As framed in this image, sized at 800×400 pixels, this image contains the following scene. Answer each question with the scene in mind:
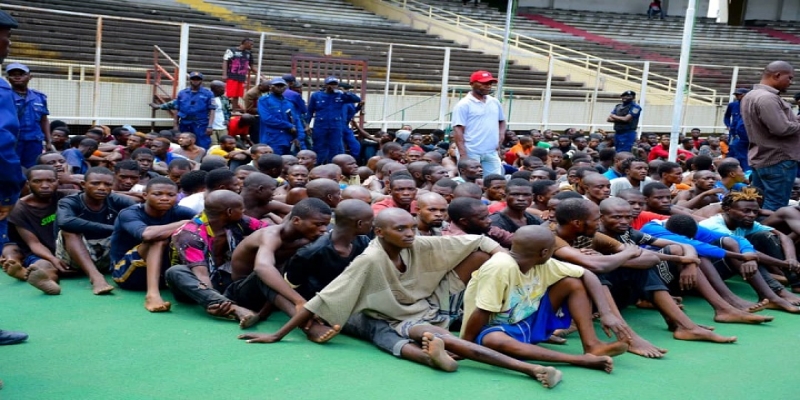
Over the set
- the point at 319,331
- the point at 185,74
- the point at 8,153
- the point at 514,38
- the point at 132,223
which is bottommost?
the point at 319,331

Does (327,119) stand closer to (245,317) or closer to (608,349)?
(245,317)

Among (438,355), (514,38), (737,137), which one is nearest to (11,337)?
(438,355)

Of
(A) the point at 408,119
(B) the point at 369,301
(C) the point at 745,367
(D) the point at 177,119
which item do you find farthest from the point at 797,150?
(A) the point at 408,119

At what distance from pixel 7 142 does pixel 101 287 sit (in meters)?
2.12

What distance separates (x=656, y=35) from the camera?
104 feet

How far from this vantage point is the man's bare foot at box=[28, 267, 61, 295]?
5.81 m

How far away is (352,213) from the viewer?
5.34 metres

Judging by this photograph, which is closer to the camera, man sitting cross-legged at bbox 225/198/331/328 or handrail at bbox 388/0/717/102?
man sitting cross-legged at bbox 225/198/331/328

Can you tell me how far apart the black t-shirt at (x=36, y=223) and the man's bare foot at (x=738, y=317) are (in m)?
4.73

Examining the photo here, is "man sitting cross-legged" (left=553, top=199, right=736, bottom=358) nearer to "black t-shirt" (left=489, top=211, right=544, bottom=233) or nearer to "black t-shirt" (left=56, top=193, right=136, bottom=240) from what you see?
"black t-shirt" (left=489, top=211, right=544, bottom=233)

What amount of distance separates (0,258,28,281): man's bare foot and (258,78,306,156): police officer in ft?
17.9

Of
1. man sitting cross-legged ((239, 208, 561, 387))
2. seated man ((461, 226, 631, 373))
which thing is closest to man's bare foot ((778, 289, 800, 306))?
seated man ((461, 226, 631, 373))

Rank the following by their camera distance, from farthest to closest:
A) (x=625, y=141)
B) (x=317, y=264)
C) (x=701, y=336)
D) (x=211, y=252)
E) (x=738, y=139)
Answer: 1. (x=625, y=141)
2. (x=738, y=139)
3. (x=211, y=252)
4. (x=701, y=336)
5. (x=317, y=264)

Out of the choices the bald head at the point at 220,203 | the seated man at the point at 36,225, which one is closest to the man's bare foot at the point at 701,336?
the bald head at the point at 220,203
